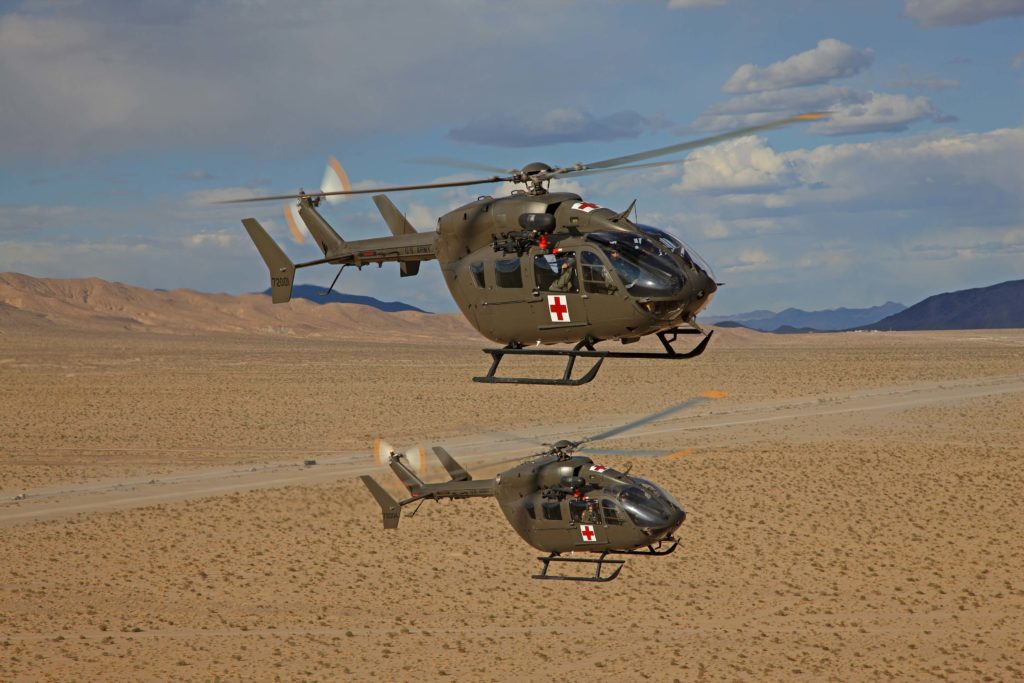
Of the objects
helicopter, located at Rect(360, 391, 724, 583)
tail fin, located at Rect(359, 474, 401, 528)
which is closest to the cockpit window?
helicopter, located at Rect(360, 391, 724, 583)

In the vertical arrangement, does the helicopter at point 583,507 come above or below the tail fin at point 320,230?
below

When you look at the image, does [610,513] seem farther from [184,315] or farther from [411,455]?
[184,315]

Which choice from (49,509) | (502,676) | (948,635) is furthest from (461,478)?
(49,509)

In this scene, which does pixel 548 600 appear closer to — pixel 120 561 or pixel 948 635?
pixel 948 635

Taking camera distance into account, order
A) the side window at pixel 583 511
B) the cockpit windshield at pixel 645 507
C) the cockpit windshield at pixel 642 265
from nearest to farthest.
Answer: the cockpit windshield at pixel 642 265
the cockpit windshield at pixel 645 507
the side window at pixel 583 511

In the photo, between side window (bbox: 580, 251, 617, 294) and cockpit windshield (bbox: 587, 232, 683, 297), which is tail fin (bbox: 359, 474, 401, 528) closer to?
side window (bbox: 580, 251, 617, 294)

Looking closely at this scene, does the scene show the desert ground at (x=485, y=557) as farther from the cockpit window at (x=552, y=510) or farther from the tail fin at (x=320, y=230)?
the tail fin at (x=320, y=230)

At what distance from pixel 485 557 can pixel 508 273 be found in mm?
19000

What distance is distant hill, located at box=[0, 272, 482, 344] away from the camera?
169625 mm

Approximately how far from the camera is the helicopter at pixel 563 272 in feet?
57.7

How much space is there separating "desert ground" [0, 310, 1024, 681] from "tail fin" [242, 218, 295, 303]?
24.3 feet

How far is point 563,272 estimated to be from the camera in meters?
18.4

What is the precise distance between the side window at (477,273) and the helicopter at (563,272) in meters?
0.02

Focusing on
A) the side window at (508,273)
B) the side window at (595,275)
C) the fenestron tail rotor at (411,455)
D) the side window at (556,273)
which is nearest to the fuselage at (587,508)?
the fenestron tail rotor at (411,455)
